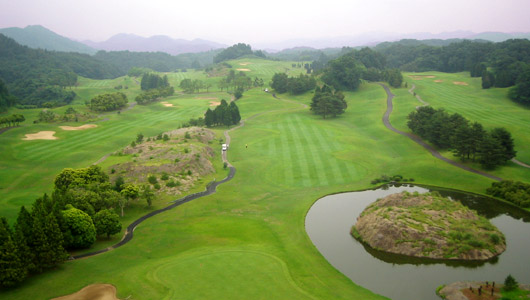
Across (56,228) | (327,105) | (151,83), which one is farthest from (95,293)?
(151,83)

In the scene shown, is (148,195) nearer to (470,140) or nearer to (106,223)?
(106,223)

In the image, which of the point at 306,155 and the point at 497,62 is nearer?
the point at 306,155

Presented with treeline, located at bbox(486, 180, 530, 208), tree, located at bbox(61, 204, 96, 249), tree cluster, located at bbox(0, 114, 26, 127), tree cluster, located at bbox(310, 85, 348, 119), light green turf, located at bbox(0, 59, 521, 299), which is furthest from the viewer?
tree cluster, located at bbox(310, 85, 348, 119)

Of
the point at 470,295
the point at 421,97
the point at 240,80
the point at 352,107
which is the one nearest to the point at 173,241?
the point at 470,295

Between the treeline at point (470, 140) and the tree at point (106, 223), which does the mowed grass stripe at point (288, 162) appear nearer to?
the tree at point (106, 223)

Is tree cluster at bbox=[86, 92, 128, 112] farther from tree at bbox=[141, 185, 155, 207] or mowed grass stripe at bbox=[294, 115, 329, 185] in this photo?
tree at bbox=[141, 185, 155, 207]

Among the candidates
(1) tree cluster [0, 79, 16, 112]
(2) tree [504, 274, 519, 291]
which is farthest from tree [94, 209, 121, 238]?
(1) tree cluster [0, 79, 16, 112]
